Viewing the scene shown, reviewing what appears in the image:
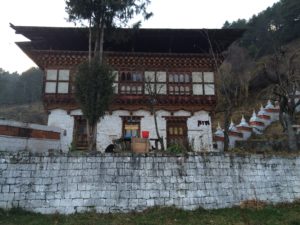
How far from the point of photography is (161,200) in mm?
9336

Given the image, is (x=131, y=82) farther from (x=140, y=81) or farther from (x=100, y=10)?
(x=100, y=10)

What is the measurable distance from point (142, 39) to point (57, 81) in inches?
252

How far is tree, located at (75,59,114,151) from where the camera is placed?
1216cm

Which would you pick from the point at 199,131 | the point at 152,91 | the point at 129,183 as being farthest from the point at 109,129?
the point at 129,183

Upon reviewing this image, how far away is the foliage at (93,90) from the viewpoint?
12148 mm

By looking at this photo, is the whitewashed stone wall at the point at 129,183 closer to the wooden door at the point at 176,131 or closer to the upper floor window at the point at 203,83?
the wooden door at the point at 176,131

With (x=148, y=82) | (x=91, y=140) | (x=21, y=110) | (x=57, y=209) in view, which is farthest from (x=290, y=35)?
(x=21, y=110)

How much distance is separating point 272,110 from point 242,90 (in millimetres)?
11163

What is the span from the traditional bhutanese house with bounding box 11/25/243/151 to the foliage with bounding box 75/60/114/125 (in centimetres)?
498

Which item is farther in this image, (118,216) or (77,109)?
(77,109)

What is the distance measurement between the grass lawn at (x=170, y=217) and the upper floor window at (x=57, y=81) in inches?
400

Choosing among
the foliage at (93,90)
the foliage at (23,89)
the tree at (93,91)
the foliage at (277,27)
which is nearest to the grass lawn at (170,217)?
the tree at (93,91)

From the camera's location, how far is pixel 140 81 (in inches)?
715

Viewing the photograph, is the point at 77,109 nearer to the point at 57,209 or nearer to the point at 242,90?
the point at 57,209
